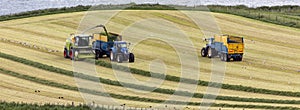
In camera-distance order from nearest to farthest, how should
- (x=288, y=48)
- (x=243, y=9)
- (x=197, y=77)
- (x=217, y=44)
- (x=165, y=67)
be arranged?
(x=197, y=77) < (x=165, y=67) < (x=217, y=44) < (x=288, y=48) < (x=243, y=9)

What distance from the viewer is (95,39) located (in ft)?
221

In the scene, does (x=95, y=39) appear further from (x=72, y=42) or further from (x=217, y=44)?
(x=217, y=44)

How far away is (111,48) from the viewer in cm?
6569

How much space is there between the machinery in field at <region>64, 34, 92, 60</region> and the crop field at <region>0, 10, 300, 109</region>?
0.82 metres

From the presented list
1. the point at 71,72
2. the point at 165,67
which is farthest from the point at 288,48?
the point at 71,72

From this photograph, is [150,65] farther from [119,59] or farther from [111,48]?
[111,48]

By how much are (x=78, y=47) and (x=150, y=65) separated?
6228 mm

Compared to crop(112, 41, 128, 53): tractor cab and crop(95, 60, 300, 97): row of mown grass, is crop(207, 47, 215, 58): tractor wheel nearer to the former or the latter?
crop(112, 41, 128, 53): tractor cab

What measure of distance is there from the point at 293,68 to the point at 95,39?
1587cm

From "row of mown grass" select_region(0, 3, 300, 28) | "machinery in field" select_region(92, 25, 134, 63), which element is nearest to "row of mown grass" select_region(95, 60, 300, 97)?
"machinery in field" select_region(92, 25, 134, 63)

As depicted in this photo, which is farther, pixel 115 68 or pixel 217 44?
pixel 217 44

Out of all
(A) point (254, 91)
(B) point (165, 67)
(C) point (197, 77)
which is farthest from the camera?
(B) point (165, 67)

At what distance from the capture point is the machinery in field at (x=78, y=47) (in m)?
66.0

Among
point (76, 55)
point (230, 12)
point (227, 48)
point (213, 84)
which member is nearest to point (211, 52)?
point (227, 48)
